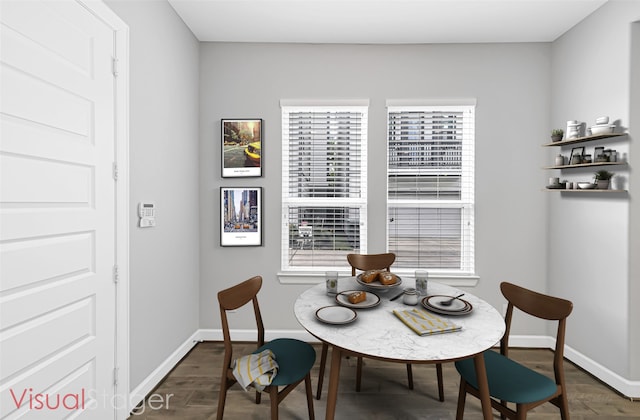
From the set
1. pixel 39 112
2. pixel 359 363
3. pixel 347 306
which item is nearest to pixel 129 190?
pixel 39 112

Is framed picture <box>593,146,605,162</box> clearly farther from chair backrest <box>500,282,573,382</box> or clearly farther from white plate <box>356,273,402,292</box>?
white plate <box>356,273,402,292</box>

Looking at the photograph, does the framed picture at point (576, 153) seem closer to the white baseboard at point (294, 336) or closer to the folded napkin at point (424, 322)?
the white baseboard at point (294, 336)

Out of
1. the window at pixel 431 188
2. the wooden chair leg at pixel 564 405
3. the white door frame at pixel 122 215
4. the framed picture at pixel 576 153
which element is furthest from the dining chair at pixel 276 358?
the framed picture at pixel 576 153

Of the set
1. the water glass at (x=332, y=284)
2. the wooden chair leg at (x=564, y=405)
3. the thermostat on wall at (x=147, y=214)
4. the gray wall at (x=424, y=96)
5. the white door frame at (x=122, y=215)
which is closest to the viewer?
the wooden chair leg at (x=564, y=405)

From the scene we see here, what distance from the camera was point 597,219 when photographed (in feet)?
7.88

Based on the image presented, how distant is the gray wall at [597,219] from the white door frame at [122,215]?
360 cm

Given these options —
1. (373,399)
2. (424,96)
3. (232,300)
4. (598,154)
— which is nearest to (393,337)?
(232,300)

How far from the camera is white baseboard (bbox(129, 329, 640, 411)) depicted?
6.97 feet

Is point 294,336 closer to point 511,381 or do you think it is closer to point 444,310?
point 444,310

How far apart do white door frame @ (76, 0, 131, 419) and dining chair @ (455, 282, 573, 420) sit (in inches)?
82.3

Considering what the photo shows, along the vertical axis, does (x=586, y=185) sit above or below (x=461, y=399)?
above

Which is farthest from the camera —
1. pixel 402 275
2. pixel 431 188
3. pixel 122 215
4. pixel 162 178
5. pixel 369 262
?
pixel 431 188

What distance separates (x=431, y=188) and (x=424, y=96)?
3.09ft

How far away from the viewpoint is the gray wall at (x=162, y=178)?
1.98m
